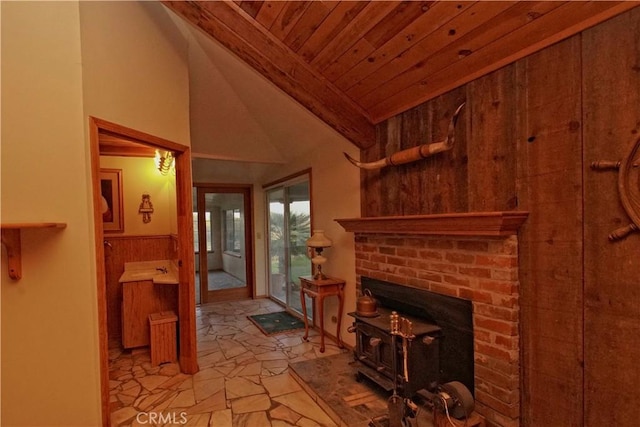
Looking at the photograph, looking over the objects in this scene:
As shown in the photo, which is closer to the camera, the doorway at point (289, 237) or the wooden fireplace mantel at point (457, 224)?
the wooden fireplace mantel at point (457, 224)

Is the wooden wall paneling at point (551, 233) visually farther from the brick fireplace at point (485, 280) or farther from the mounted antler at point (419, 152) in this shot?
the mounted antler at point (419, 152)

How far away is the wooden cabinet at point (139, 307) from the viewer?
136 inches

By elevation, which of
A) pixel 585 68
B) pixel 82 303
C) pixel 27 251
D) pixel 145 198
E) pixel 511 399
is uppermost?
pixel 585 68

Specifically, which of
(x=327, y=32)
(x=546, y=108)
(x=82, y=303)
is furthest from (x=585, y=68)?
(x=82, y=303)

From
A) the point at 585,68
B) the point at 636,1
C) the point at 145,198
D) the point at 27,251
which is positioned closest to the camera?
the point at 636,1

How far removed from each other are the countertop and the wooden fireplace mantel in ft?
7.08

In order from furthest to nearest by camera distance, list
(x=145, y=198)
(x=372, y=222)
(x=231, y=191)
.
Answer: (x=231, y=191) < (x=145, y=198) < (x=372, y=222)

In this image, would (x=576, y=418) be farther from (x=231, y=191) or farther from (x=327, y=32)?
(x=231, y=191)

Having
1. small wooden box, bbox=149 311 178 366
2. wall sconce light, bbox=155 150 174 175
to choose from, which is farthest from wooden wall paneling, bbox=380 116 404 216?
wall sconce light, bbox=155 150 174 175

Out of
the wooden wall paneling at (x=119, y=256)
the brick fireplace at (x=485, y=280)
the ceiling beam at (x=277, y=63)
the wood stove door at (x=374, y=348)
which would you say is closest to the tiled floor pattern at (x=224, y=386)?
the wooden wall paneling at (x=119, y=256)

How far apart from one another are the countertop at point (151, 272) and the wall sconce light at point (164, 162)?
116cm

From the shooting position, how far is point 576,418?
5.35 feet

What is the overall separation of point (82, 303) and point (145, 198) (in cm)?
222

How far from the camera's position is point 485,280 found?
196 cm
